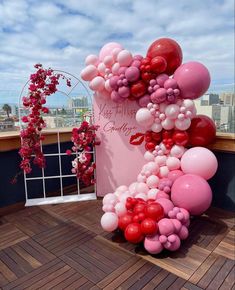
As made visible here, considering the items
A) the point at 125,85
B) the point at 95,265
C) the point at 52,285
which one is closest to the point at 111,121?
the point at 125,85

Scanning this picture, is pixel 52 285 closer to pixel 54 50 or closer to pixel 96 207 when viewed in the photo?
pixel 96 207

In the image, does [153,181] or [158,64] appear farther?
[153,181]

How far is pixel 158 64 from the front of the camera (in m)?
1.94

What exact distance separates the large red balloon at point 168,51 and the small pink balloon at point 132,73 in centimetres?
23

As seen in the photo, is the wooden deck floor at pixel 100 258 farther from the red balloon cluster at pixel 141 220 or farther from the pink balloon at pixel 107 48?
the pink balloon at pixel 107 48

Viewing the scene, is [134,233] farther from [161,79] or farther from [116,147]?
[161,79]

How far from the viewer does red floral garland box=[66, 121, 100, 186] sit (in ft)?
8.27

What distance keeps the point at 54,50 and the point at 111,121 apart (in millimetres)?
1824

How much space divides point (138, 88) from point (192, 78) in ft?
1.73

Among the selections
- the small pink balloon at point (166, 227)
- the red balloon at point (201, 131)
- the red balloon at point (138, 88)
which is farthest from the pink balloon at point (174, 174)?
the red balloon at point (138, 88)

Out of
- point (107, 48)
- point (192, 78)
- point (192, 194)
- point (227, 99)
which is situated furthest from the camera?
point (227, 99)

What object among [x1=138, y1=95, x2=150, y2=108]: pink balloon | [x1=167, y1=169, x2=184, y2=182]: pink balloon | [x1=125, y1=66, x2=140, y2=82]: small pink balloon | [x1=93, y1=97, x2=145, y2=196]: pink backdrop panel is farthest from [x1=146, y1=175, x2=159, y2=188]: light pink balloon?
[x1=125, y1=66, x2=140, y2=82]: small pink balloon

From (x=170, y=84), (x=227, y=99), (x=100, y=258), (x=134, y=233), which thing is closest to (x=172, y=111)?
(x=170, y=84)

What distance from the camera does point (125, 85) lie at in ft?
6.85
